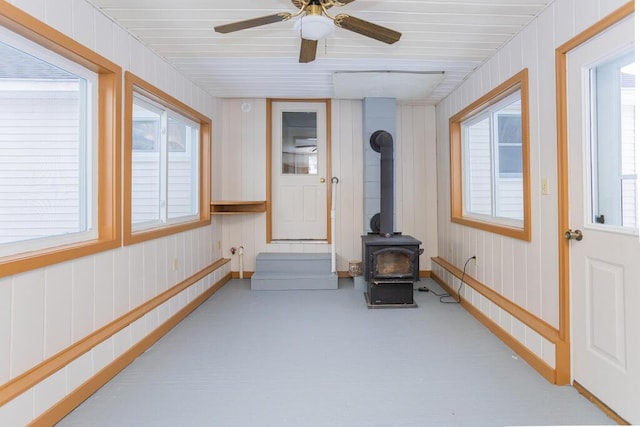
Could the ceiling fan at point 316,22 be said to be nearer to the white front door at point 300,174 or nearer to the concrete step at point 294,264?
the white front door at point 300,174

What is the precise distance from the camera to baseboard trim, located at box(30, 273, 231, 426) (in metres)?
1.63

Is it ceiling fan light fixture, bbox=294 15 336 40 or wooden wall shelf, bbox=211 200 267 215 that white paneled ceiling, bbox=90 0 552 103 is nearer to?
ceiling fan light fixture, bbox=294 15 336 40

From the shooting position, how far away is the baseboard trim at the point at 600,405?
1.61 meters

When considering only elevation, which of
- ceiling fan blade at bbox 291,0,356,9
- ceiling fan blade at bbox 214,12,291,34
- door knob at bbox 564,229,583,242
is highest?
ceiling fan blade at bbox 291,0,356,9

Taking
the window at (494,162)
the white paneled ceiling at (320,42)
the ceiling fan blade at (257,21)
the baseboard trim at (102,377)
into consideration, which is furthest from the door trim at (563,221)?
the baseboard trim at (102,377)

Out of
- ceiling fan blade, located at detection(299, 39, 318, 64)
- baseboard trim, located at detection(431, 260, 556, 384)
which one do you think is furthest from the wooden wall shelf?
baseboard trim, located at detection(431, 260, 556, 384)

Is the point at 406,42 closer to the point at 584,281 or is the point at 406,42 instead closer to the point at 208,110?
the point at 584,281

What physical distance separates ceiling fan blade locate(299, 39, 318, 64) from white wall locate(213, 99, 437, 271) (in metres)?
2.13

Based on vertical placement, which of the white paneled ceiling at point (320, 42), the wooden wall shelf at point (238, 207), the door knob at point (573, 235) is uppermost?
the white paneled ceiling at point (320, 42)

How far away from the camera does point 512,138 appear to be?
2.99 m

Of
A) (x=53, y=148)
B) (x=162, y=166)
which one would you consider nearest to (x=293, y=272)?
(x=162, y=166)

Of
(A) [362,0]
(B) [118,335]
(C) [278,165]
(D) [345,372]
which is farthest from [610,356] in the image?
(C) [278,165]

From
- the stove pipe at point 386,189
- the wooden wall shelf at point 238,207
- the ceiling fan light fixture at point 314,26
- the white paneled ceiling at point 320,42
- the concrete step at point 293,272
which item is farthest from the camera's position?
the wooden wall shelf at point 238,207

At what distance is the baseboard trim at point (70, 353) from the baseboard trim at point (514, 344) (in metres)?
2.84
